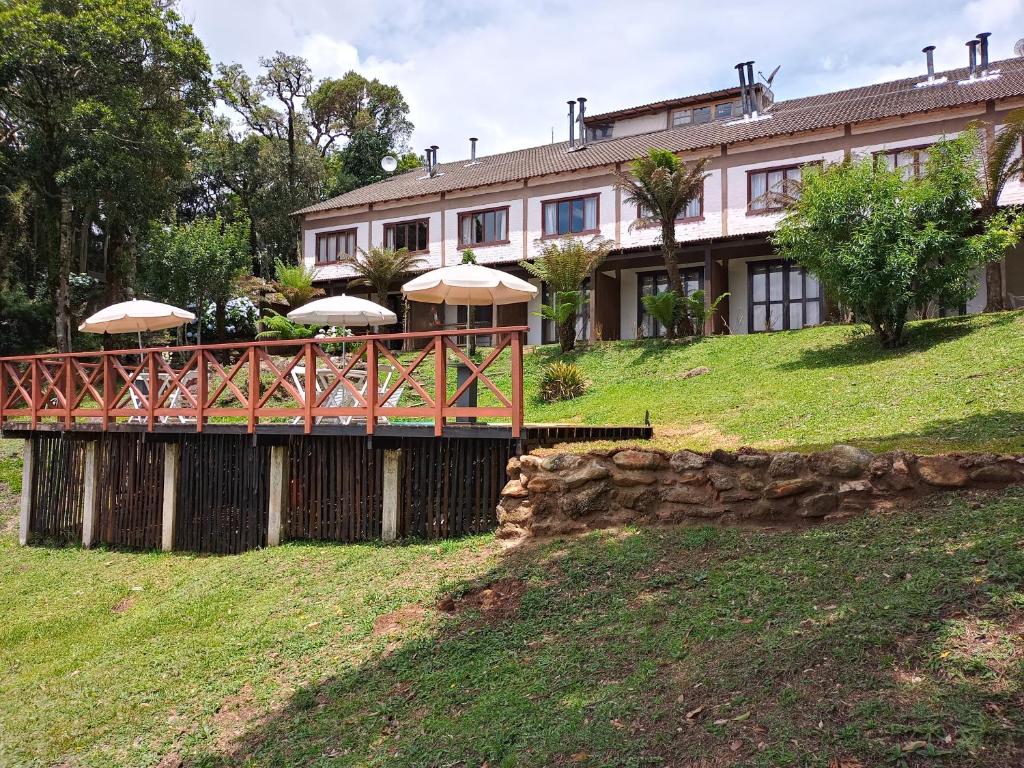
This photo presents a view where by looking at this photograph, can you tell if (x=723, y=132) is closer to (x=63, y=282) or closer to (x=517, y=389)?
(x=517, y=389)

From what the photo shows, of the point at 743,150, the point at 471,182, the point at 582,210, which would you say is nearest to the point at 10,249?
the point at 471,182

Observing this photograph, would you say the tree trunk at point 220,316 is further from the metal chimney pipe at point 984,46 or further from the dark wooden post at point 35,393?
the metal chimney pipe at point 984,46

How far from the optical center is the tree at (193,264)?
82.2ft

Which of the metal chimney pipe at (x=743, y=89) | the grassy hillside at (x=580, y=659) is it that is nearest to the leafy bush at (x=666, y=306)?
the metal chimney pipe at (x=743, y=89)

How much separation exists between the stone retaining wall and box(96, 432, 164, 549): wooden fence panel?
6.73 meters

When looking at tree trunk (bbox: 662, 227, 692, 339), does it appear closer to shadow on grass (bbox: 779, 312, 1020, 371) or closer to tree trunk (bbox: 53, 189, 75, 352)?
shadow on grass (bbox: 779, 312, 1020, 371)

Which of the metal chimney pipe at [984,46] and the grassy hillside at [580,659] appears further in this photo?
the metal chimney pipe at [984,46]

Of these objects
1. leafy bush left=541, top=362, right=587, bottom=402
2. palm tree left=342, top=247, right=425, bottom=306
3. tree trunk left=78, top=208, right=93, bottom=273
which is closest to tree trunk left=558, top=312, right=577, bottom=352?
leafy bush left=541, top=362, right=587, bottom=402

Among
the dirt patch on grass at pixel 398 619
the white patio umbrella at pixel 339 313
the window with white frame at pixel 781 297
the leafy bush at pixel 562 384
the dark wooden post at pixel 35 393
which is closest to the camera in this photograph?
the dirt patch on grass at pixel 398 619

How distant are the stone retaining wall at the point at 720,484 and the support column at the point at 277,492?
3.74 m

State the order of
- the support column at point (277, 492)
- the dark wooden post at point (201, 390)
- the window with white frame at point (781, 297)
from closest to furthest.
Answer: the support column at point (277, 492), the dark wooden post at point (201, 390), the window with white frame at point (781, 297)

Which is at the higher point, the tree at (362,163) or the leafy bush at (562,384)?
the tree at (362,163)

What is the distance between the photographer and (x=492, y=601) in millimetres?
6586

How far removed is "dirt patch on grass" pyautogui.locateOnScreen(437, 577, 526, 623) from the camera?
6.32 meters
